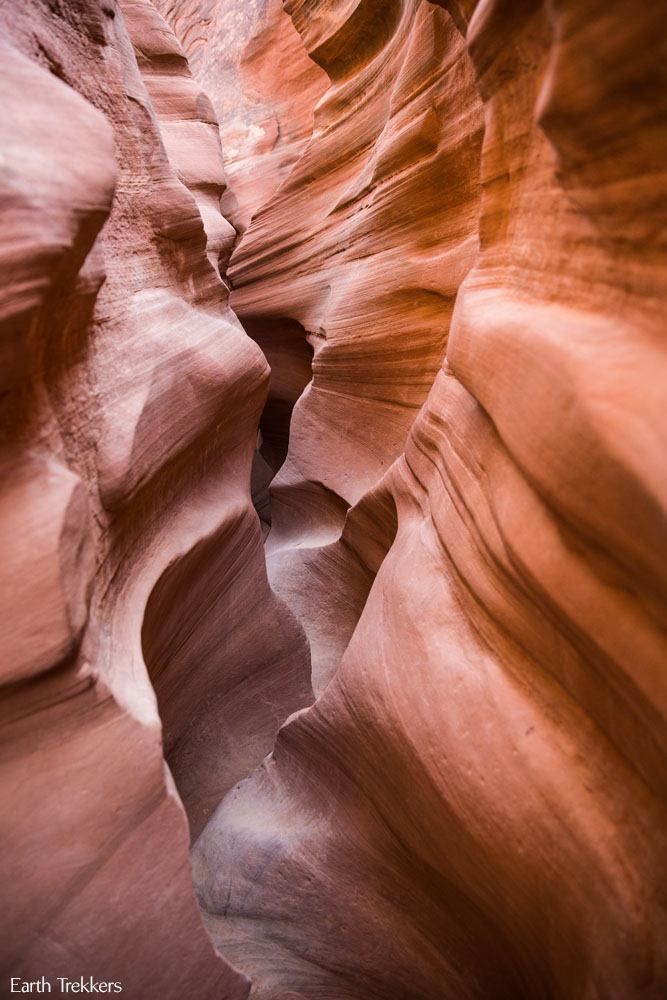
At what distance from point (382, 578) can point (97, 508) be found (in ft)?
2.65

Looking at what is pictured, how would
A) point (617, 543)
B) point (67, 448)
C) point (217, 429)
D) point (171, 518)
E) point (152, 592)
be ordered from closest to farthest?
point (617, 543), point (67, 448), point (152, 592), point (171, 518), point (217, 429)

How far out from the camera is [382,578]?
1721mm

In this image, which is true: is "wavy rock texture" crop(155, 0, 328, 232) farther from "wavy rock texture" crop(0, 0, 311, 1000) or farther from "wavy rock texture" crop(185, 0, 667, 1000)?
"wavy rock texture" crop(0, 0, 311, 1000)

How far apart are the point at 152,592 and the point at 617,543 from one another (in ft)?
3.62

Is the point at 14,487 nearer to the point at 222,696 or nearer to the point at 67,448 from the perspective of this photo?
the point at 67,448

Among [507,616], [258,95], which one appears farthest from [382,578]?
[258,95]

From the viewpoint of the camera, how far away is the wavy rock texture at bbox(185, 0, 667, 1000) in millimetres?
862

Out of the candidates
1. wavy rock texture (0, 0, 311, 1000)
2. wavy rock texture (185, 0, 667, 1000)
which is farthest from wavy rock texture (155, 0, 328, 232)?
wavy rock texture (0, 0, 311, 1000)

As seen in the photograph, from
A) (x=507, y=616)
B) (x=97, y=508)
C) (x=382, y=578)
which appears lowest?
(x=382, y=578)

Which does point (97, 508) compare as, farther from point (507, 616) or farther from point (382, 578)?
point (507, 616)

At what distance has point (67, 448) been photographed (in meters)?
1.25

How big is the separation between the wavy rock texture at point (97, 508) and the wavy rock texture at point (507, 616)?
482 mm

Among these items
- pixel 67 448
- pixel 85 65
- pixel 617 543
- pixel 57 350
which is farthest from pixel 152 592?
pixel 85 65

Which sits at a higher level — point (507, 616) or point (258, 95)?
point (258, 95)
